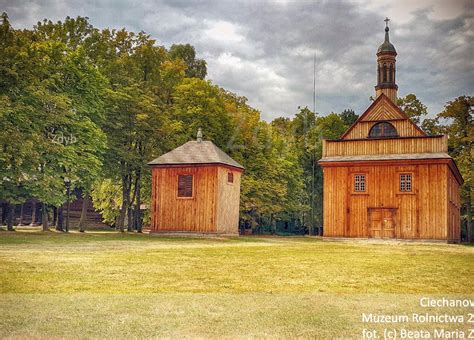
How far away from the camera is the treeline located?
31.2m

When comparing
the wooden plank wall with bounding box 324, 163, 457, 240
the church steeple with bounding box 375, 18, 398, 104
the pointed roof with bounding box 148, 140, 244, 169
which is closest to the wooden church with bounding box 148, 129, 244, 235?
the pointed roof with bounding box 148, 140, 244, 169

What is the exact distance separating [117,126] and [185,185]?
679cm

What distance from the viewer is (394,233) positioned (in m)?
39.5

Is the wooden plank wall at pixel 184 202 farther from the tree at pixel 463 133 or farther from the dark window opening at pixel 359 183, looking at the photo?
the tree at pixel 463 133

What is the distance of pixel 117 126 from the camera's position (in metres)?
41.7

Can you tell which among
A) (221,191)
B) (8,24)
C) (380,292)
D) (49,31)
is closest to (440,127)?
(221,191)

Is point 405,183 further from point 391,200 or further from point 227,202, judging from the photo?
point 227,202

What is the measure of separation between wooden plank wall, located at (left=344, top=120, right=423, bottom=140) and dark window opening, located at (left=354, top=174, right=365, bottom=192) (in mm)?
3689

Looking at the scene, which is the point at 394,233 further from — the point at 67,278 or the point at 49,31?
the point at 67,278

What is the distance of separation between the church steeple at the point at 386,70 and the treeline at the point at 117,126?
6474 mm

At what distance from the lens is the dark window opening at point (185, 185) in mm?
39875

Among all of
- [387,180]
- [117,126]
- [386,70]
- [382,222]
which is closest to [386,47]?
[386,70]

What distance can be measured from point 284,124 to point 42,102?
54.7 metres

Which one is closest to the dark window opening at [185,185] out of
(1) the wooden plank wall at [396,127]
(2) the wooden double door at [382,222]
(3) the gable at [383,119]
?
(1) the wooden plank wall at [396,127]
